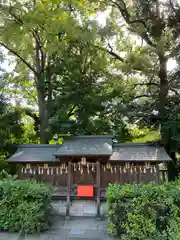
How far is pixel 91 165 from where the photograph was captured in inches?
341

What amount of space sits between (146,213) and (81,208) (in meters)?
3.42

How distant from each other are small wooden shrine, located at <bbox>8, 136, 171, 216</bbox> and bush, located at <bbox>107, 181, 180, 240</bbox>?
2.18 metres

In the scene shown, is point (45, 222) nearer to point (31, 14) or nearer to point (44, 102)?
point (44, 102)

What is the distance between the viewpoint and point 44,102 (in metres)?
12.4

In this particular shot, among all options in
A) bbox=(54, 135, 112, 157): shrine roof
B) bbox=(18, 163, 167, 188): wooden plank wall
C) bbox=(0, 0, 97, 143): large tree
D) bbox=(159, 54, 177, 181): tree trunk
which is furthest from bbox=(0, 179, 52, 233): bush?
bbox=(159, 54, 177, 181): tree trunk

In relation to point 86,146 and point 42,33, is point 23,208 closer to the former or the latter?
point 86,146

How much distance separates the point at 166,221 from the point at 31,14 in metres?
9.30

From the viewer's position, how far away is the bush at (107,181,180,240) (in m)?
5.65

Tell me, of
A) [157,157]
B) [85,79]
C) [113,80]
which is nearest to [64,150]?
[157,157]

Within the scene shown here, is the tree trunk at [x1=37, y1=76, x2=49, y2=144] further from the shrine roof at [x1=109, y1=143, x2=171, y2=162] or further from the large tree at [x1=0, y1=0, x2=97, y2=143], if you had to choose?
the shrine roof at [x1=109, y1=143, x2=171, y2=162]

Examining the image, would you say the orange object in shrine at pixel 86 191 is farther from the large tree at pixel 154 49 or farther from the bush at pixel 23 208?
the large tree at pixel 154 49

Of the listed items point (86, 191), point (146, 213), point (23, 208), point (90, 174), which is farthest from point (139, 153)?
point (23, 208)

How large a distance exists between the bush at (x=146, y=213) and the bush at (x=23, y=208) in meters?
2.06

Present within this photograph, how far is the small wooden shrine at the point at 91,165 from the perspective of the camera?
840 centimetres
